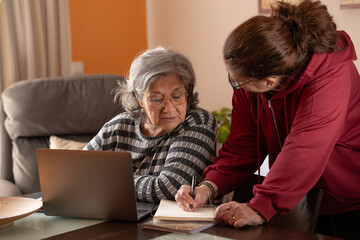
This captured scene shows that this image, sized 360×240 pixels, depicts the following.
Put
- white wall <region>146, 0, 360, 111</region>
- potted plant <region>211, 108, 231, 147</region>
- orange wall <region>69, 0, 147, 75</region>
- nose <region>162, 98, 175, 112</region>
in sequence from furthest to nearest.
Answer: orange wall <region>69, 0, 147, 75</region> < white wall <region>146, 0, 360, 111</region> < potted plant <region>211, 108, 231, 147</region> < nose <region>162, 98, 175, 112</region>

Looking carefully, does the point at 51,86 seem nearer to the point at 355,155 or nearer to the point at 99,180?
the point at 99,180

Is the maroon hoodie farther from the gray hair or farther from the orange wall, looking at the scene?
the orange wall

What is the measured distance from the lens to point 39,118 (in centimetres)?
279

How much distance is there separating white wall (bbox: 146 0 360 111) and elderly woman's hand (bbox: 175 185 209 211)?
1.77 meters

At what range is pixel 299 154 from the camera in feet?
Result: 4.65

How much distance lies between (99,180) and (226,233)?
0.43 meters

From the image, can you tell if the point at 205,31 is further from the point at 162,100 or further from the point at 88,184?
the point at 88,184

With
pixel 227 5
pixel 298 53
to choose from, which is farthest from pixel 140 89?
pixel 227 5

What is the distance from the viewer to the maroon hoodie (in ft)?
4.65

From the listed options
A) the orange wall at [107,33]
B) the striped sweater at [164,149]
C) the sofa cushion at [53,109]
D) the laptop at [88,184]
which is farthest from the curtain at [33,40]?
the laptop at [88,184]

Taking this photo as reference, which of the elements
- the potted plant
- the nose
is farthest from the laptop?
the potted plant

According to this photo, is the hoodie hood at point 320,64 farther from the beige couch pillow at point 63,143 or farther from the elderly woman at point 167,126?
the beige couch pillow at point 63,143

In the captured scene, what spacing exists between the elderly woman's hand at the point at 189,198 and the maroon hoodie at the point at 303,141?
0.11m

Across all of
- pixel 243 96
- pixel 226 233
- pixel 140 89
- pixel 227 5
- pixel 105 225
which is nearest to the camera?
pixel 226 233
